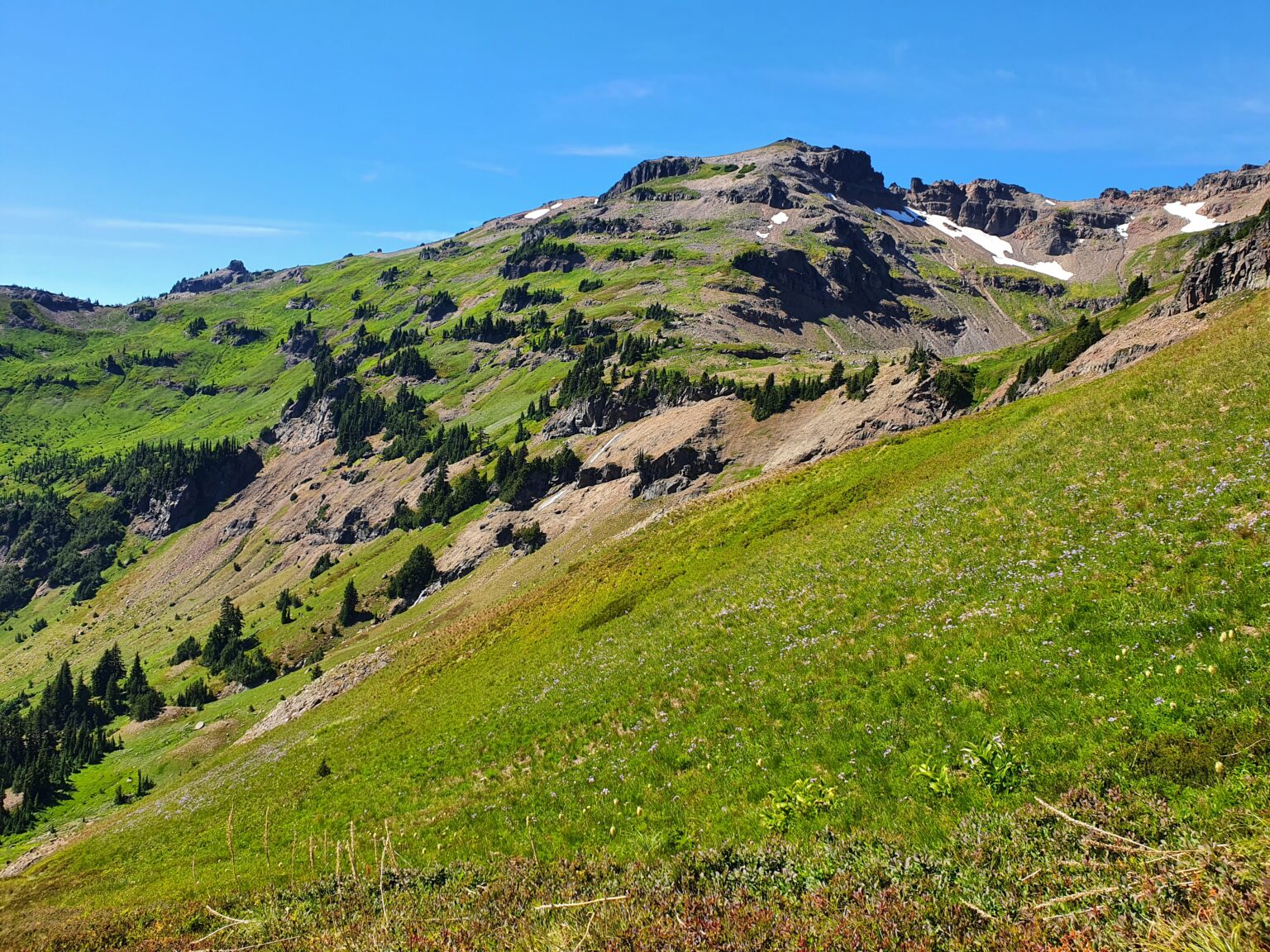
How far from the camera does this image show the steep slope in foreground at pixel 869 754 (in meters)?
6.62

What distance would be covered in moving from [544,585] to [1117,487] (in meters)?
46.0

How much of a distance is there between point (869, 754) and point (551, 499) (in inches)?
3921

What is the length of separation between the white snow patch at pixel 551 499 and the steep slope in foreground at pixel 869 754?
69982mm

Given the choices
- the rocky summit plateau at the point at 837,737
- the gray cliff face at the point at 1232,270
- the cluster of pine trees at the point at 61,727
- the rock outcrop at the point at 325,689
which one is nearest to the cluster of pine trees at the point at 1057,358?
the gray cliff face at the point at 1232,270

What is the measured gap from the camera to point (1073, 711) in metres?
11.7

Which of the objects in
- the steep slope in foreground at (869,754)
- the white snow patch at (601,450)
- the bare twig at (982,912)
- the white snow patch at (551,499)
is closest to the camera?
the bare twig at (982,912)

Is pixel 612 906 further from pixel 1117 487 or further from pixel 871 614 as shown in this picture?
pixel 1117 487

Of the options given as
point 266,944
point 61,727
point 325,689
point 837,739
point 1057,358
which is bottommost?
point 61,727

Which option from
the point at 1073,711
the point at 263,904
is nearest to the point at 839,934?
the point at 1073,711

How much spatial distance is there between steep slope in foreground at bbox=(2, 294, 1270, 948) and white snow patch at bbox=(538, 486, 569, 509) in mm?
69982

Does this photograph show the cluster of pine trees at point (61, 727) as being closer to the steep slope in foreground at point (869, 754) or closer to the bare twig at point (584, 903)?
the steep slope in foreground at point (869, 754)

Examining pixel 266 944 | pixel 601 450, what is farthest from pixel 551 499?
pixel 266 944

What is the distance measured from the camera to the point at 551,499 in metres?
111

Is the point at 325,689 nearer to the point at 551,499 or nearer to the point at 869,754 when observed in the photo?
the point at 551,499
